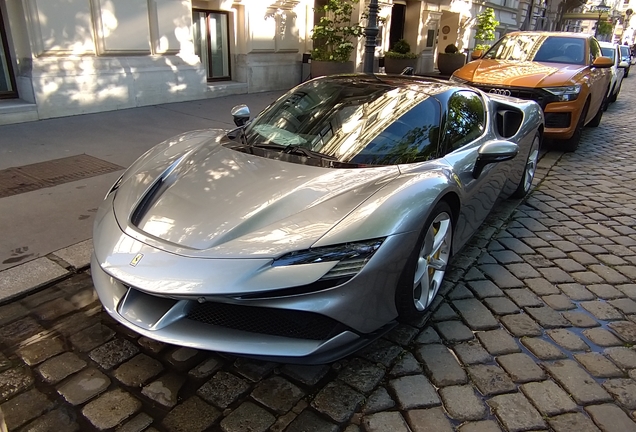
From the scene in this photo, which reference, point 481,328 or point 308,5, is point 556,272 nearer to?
point 481,328

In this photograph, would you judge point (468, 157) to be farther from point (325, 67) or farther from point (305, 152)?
point (325, 67)

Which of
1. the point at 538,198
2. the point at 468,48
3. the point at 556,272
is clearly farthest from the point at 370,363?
the point at 468,48

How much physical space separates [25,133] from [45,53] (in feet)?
4.82

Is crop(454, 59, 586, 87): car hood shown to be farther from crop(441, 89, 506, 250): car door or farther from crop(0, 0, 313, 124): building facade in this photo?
crop(0, 0, 313, 124): building facade

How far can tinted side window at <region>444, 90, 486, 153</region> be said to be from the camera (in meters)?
3.26

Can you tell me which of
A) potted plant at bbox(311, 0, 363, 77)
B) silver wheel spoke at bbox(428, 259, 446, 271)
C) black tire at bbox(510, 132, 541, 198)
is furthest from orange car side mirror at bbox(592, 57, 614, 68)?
silver wheel spoke at bbox(428, 259, 446, 271)

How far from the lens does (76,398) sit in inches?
85.4

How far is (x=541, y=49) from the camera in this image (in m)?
8.03

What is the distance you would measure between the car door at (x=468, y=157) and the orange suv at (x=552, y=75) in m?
2.50

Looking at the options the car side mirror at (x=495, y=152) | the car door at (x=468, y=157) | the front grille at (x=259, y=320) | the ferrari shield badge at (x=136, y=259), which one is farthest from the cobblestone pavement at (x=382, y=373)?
the car side mirror at (x=495, y=152)

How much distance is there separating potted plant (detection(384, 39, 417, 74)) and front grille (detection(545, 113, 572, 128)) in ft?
26.5

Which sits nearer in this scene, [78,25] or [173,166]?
[173,166]

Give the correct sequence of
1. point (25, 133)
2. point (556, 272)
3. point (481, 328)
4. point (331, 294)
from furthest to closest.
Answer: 1. point (25, 133)
2. point (556, 272)
3. point (481, 328)
4. point (331, 294)

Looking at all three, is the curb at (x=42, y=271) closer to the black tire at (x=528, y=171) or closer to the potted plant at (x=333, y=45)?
the black tire at (x=528, y=171)
